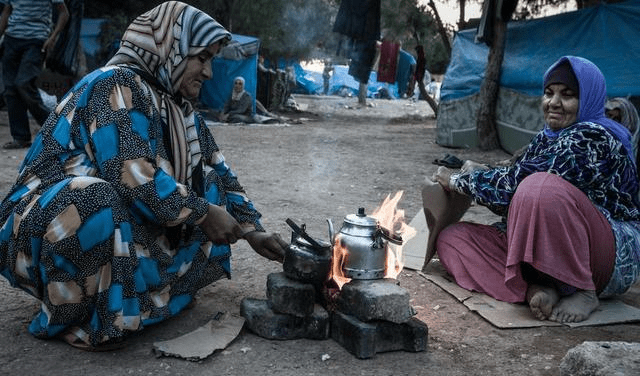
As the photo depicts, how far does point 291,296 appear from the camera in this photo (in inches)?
105

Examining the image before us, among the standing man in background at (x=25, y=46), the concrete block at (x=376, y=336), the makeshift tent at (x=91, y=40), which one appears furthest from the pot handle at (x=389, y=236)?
the makeshift tent at (x=91, y=40)

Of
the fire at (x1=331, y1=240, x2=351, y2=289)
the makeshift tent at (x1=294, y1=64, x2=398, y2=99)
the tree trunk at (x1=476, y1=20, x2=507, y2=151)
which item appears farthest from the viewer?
the makeshift tent at (x1=294, y1=64, x2=398, y2=99)

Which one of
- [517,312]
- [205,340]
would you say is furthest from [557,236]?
[205,340]

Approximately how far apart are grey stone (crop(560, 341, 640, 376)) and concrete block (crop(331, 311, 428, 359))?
1.90 ft

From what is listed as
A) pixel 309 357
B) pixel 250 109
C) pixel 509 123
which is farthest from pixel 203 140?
pixel 250 109

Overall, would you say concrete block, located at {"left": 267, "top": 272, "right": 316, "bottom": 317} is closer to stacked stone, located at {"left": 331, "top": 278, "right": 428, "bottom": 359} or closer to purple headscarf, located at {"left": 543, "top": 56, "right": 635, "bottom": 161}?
stacked stone, located at {"left": 331, "top": 278, "right": 428, "bottom": 359}

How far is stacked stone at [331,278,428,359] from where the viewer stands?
2.55m

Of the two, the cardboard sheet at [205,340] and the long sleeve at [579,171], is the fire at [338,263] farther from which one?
the long sleeve at [579,171]

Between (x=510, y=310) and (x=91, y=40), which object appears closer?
(x=510, y=310)

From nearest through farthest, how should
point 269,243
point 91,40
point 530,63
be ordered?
point 269,243 < point 530,63 < point 91,40

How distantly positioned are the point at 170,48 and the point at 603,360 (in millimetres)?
2035

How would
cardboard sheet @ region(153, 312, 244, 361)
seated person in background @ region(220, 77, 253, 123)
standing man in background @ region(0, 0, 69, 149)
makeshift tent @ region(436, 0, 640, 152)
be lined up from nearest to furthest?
1. cardboard sheet @ region(153, 312, 244, 361)
2. standing man in background @ region(0, 0, 69, 149)
3. makeshift tent @ region(436, 0, 640, 152)
4. seated person in background @ region(220, 77, 253, 123)

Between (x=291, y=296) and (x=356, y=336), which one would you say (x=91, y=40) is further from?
(x=356, y=336)

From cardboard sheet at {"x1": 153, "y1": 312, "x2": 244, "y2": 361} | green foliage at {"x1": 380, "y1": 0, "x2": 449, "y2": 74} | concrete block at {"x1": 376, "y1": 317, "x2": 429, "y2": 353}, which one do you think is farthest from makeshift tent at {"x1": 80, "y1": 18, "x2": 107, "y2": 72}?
concrete block at {"x1": 376, "y1": 317, "x2": 429, "y2": 353}
